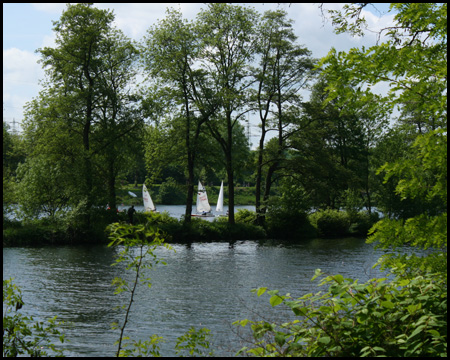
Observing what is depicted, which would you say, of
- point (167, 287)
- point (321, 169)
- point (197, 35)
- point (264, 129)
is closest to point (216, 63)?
point (197, 35)

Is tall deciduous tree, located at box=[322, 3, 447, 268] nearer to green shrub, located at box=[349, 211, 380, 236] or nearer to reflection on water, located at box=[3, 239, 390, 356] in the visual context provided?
reflection on water, located at box=[3, 239, 390, 356]

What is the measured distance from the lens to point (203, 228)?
32969 millimetres

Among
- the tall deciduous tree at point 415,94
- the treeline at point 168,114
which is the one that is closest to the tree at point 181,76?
the treeline at point 168,114

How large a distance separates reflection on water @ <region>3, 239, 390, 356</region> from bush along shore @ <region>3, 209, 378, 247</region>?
5.16 ft

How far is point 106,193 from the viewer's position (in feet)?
102

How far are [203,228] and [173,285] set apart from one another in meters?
15.0

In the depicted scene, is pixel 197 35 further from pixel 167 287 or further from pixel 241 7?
pixel 167 287

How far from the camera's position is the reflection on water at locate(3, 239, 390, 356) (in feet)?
39.8

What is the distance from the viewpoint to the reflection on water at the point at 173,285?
12117 mm

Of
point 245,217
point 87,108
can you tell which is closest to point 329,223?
point 245,217

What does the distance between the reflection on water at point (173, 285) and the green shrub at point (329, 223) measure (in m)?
7.98

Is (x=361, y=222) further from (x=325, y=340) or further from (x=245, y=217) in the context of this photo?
(x=325, y=340)

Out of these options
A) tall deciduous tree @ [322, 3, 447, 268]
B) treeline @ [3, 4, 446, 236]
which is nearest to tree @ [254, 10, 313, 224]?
treeline @ [3, 4, 446, 236]

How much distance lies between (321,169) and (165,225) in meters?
11.8
